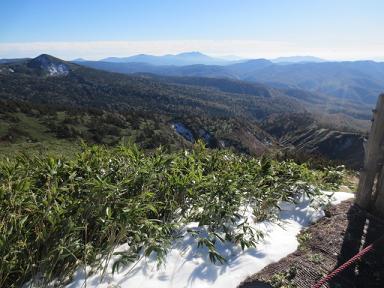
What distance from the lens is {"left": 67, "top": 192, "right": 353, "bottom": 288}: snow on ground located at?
13.0 ft

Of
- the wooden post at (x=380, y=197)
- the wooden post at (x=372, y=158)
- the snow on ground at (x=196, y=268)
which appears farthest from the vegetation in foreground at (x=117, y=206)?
the wooden post at (x=380, y=197)

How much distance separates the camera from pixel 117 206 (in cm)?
441

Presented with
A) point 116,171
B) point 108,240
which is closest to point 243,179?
point 116,171

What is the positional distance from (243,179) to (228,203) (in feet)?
2.60

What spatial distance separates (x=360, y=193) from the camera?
6.39 meters

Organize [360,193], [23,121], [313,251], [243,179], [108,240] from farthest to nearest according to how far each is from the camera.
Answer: [23,121]
[360,193]
[243,179]
[313,251]
[108,240]

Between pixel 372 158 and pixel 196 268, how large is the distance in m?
3.88

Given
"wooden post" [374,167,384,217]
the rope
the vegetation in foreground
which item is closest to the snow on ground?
the vegetation in foreground

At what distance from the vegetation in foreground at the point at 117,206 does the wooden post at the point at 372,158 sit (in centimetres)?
89

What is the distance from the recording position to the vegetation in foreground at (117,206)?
12.5 feet

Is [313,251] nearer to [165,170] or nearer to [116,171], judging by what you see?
[165,170]

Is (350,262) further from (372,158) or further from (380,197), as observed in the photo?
(372,158)

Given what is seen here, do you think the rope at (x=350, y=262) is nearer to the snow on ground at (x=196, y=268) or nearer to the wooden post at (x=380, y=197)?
the snow on ground at (x=196, y=268)

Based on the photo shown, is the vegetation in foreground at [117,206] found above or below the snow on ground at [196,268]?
above
